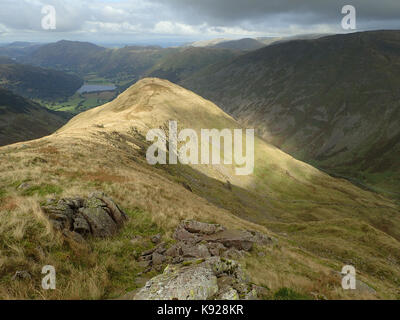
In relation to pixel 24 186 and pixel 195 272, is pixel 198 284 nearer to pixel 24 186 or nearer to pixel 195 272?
pixel 195 272

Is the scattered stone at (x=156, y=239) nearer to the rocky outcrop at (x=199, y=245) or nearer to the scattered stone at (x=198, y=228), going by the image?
the rocky outcrop at (x=199, y=245)

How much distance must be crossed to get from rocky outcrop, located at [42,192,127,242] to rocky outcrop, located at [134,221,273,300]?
2.93 meters

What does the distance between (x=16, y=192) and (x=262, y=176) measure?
8347 cm

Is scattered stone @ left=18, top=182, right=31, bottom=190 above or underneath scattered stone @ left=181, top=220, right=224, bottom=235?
above

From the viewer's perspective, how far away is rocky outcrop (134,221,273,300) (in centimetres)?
783

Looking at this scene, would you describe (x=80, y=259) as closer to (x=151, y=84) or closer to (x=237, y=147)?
(x=237, y=147)

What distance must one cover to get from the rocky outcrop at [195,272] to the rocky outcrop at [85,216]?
9.61ft

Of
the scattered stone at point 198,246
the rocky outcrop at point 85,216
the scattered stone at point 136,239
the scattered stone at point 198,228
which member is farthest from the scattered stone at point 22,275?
the scattered stone at point 198,228

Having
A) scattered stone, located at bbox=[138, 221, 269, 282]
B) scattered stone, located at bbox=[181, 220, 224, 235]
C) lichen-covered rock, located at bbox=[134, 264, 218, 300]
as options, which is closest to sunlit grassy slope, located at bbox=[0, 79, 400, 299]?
scattered stone, located at bbox=[138, 221, 269, 282]

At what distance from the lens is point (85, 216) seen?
42.5 feet

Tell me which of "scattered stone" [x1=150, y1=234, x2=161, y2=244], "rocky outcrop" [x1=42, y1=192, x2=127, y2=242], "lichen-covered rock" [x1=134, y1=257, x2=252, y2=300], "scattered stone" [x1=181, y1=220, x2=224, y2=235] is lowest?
"scattered stone" [x1=181, y1=220, x2=224, y2=235]

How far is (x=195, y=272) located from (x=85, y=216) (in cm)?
751

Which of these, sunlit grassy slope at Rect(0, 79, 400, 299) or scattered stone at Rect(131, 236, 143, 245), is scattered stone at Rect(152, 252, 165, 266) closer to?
sunlit grassy slope at Rect(0, 79, 400, 299)

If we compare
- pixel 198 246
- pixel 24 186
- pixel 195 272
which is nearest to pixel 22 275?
pixel 195 272
